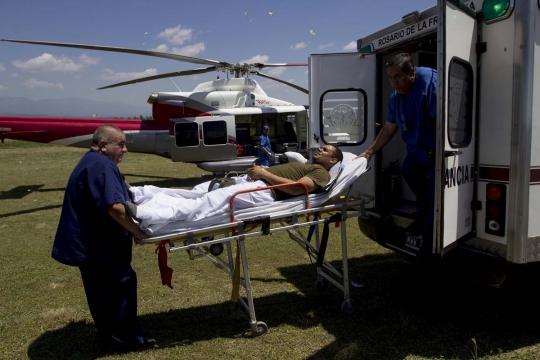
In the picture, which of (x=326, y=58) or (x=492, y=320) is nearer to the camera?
(x=492, y=320)

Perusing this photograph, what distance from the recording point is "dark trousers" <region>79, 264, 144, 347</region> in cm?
336

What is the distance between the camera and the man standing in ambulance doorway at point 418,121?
12.4 ft

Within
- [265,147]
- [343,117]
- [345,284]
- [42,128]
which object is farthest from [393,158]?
[42,128]

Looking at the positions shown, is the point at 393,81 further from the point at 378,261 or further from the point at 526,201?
the point at 378,261

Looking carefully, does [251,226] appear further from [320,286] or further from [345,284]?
[320,286]

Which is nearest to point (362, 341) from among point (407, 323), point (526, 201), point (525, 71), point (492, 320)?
point (407, 323)

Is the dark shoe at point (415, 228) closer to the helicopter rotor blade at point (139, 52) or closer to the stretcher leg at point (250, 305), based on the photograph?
the stretcher leg at point (250, 305)

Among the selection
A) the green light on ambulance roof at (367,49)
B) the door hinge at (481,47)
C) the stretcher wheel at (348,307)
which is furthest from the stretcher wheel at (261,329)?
the green light on ambulance roof at (367,49)

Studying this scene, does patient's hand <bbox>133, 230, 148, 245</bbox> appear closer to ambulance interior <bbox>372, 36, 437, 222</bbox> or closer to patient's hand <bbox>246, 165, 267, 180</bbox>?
patient's hand <bbox>246, 165, 267, 180</bbox>

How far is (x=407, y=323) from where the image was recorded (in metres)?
3.82

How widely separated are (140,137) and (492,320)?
11.7 m

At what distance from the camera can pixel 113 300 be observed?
11.1 feet

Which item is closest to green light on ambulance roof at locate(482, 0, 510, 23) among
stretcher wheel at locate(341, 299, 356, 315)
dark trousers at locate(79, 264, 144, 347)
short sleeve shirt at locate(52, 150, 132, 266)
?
stretcher wheel at locate(341, 299, 356, 315)

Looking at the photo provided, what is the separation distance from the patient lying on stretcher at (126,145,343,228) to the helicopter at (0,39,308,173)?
8.68 meters
